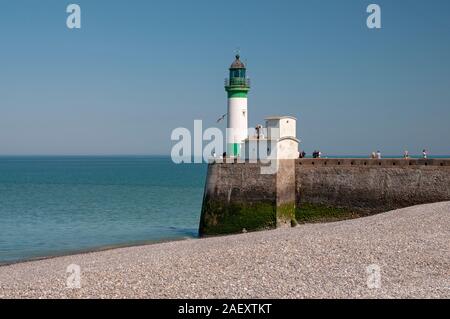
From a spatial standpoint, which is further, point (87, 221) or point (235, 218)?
point (87, 221)

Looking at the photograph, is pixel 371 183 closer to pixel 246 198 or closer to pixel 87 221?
pixel 246 198

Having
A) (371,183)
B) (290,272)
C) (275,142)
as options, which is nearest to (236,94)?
(275,142)

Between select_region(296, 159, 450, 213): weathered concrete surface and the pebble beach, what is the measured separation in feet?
21.3

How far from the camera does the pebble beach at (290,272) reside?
39.9ft

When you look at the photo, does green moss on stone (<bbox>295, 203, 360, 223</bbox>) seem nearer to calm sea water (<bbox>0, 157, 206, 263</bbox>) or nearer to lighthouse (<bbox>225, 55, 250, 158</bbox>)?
lighthouse (<bbox>225, 55, 250, 158</bbox>)

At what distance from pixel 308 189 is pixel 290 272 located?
1503cm

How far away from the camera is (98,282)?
13633 millimetres

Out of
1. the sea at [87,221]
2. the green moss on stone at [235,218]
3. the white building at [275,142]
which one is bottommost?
the sea at [87,221]

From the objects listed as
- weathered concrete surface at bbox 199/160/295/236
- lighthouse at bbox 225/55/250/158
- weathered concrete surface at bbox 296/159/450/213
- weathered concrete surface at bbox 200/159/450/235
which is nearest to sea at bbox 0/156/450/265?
weathered concrete surface at bbox 199/160/295/236

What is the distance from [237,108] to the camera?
31.6m

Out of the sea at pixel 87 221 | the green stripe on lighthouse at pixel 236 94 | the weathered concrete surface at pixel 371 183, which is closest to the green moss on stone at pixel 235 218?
the weathered concrete surface at pixel 371 183

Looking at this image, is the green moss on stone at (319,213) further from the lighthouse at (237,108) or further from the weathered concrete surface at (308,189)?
the lighthouse at (237,108)

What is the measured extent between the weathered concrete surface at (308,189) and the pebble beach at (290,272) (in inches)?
266
